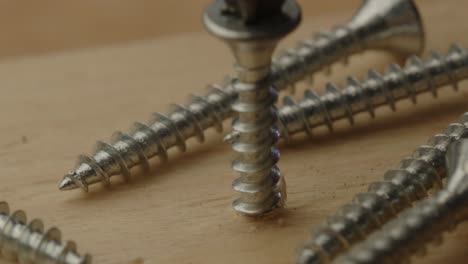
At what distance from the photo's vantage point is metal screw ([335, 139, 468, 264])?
0.87 metres

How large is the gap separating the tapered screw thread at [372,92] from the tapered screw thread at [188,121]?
0.23 feet

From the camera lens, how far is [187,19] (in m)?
1.93

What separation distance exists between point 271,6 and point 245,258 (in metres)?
0.35

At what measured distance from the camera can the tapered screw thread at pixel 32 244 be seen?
0.96m

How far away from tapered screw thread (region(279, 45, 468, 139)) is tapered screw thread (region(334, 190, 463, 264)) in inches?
12.6

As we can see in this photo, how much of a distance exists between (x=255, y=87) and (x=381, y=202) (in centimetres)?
21

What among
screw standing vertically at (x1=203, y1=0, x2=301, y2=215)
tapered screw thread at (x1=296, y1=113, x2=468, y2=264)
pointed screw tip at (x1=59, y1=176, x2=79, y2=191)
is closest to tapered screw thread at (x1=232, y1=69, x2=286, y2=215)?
screw standing vertically at (x1=203, y1=0, x2=301, y2=215)

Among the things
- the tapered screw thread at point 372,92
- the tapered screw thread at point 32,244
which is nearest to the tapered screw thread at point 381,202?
the tapered screw thread at point 372,92

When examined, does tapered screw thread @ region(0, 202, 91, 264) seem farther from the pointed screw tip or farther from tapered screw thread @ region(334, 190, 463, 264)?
tapered screw thread @ region(334, 190, 463, 264)

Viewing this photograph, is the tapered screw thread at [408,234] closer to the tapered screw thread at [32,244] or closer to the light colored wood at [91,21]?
the tapered screw thread at [32,244]

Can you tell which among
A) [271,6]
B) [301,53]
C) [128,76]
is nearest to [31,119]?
[128,76]

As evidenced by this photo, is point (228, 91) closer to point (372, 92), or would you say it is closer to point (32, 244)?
point (372, 92)

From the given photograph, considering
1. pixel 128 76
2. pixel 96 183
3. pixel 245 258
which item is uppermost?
pixel 128 76

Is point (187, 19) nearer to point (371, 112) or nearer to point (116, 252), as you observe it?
point (371, 112)
